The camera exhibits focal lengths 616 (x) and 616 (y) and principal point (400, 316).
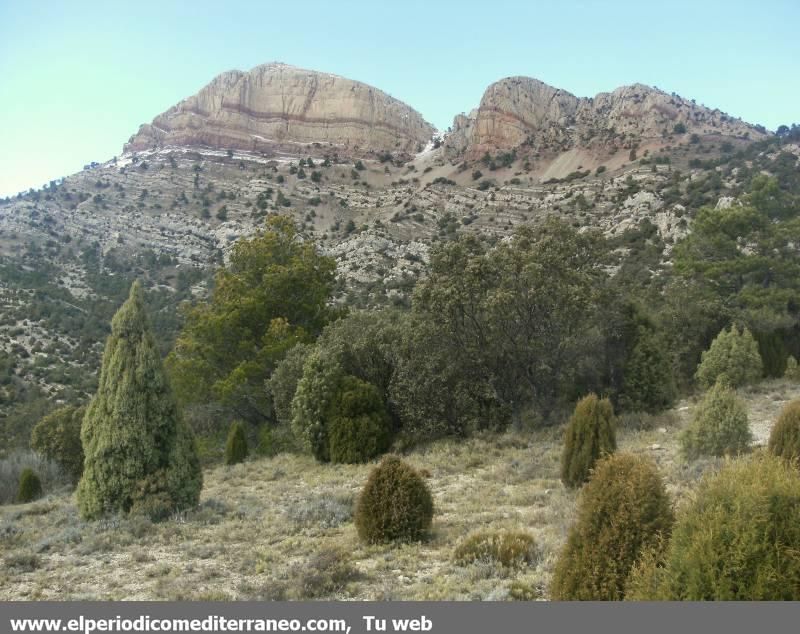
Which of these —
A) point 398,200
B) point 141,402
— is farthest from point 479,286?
point 398,200

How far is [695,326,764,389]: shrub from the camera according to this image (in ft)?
64.0

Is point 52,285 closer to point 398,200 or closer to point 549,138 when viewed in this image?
point 398,200

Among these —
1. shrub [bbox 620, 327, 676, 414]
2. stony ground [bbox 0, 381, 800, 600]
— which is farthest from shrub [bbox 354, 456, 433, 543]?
shrub [bbox 620, 327, 676, 414]

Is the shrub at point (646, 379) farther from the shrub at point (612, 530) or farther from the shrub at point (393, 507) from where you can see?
the shrub at point (612, 530)

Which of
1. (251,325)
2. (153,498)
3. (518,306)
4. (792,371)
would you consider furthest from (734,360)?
(251,325)

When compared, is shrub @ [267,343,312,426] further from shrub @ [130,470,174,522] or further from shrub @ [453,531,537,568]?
shrub @ [453,531,537,568]

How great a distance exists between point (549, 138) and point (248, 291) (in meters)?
53.3

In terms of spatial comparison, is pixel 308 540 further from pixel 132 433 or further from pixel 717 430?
pixel 717 430

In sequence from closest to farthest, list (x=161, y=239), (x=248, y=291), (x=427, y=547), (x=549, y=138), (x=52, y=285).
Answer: (x=427, y=547) → (x=248, y=291) → (x=52, y=285) → (x=161, y=239) → (x=549, y=138)

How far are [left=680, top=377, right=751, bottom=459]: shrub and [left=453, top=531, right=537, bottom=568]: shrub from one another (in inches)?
204

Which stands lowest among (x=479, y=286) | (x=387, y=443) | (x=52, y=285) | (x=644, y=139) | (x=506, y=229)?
(x=387, y=443)

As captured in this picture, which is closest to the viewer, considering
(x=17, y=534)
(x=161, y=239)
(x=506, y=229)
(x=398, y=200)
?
(x=17, y=534)

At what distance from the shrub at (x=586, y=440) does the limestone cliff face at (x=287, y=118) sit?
93060 mm

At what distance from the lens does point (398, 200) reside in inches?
2544
